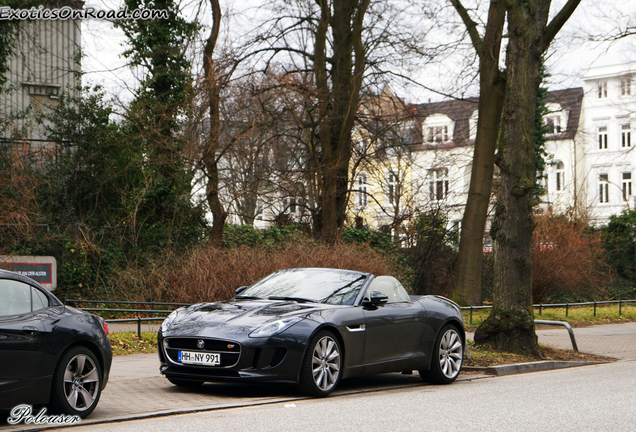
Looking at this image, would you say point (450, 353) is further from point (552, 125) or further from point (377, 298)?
point (552, 125)

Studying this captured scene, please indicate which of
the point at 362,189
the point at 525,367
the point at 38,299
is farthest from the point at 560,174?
the point at 38,299

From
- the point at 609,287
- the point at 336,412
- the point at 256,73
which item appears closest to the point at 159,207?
the point at 256,73

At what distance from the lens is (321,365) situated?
8688mm

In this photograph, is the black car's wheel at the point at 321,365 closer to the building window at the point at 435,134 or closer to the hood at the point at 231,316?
the hood at the point at 231,316

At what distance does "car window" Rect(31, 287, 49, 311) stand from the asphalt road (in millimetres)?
1201

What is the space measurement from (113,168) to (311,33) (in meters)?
8.68

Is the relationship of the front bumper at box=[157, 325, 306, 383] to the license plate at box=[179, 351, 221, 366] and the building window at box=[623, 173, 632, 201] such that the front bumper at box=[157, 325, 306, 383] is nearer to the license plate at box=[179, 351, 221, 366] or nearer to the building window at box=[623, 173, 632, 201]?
the license plate at box=[179, 351, 221, 366]

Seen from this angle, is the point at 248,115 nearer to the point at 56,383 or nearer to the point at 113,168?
the point at 113,168

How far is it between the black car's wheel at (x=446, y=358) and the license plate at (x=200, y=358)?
3479mm

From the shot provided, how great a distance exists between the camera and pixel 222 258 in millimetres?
19234

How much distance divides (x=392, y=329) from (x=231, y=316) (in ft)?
7.46

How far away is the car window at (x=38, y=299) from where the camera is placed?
7008mm

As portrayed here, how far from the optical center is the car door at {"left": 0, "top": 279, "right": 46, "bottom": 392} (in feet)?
20.8

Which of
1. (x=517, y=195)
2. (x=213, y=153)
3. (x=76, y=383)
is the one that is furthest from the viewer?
(x=213, y=153)
